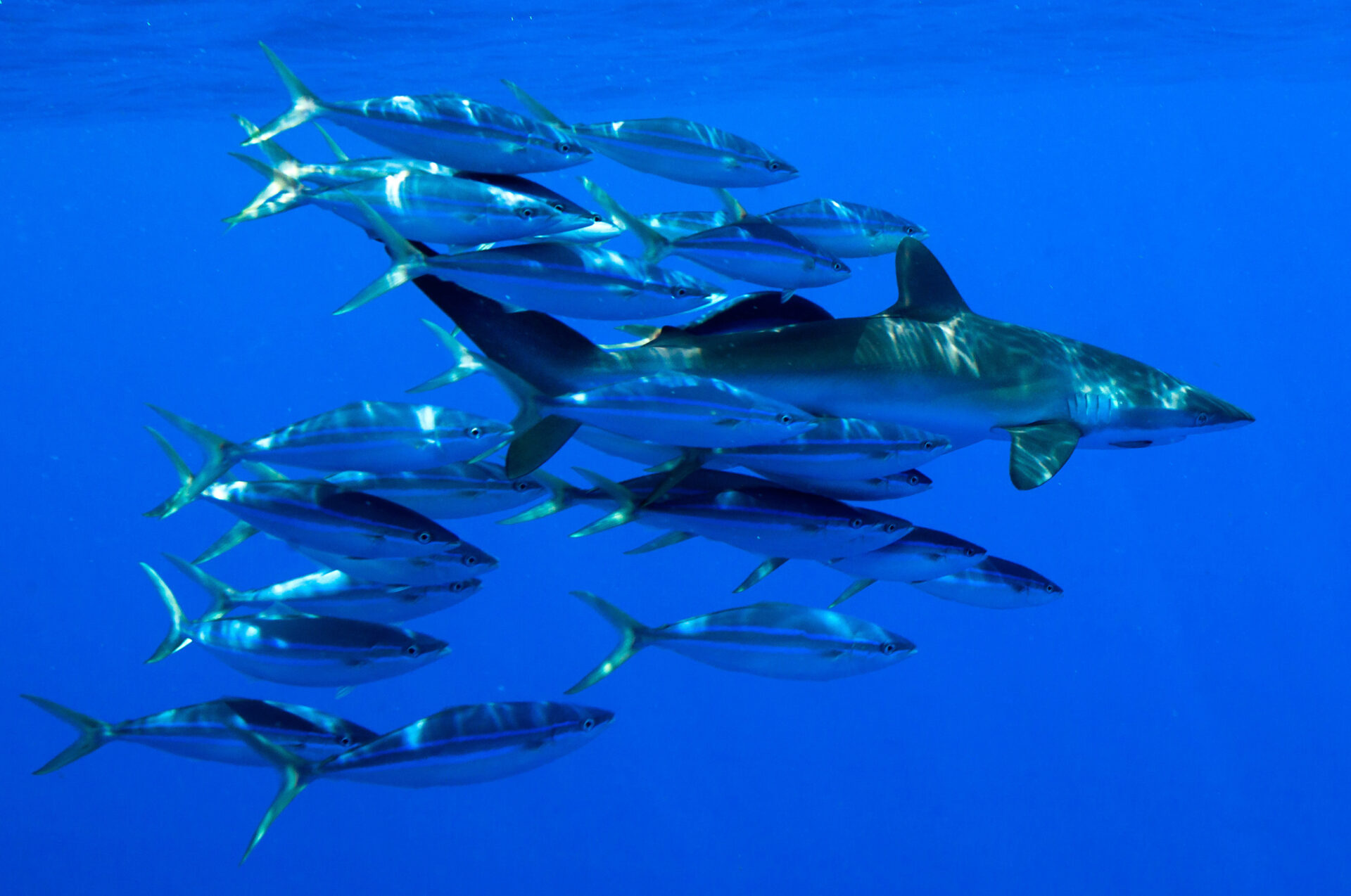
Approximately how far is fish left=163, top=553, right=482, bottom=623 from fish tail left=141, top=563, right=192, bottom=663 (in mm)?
244

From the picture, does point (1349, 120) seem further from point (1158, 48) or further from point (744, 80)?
point (744, 80)

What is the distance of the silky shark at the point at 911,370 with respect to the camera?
3.10 metres

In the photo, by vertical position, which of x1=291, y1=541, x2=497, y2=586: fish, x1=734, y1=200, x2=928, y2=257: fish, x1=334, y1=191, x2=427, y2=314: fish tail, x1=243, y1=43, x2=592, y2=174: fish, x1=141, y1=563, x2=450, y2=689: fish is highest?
x1=734, y1=200, x2=928, y2=257: fish

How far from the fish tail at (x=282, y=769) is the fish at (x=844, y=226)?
3.08 meters

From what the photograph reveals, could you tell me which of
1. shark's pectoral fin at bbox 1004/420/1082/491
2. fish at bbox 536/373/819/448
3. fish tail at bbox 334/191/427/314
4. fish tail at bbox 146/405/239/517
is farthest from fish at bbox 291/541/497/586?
shark's pectoral fin at bbox 1004/420/1082/491

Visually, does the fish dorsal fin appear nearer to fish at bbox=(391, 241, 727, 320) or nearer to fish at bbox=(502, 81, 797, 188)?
fish at bbox=(502, 81, 797, 188)

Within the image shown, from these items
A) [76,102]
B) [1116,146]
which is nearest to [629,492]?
[76,102]

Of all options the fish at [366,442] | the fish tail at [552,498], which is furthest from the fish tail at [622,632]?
the fish at [366,442]

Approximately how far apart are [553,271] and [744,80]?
23534mm

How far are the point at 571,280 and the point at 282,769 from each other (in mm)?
2407

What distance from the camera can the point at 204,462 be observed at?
11.5 ft

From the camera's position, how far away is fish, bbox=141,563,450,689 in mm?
3875

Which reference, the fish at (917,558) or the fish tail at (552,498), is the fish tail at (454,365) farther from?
the fish at (917,558)

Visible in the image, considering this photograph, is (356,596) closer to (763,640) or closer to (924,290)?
(763,640)
